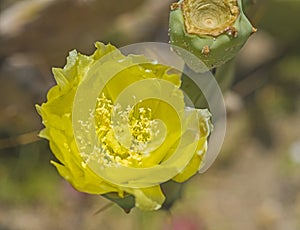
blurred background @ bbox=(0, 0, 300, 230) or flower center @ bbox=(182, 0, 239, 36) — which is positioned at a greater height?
flower center @ bbox=(182, 0, 239, 36)

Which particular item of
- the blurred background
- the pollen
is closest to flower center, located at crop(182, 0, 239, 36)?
the pollen

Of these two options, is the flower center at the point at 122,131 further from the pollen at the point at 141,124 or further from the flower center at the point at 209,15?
the flower center at the point at 209,15

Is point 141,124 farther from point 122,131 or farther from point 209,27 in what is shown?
point 209,27

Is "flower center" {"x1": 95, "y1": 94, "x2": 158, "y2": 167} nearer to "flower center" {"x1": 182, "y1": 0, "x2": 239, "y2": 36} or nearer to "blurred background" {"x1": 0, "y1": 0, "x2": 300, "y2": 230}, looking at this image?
"flower center" {"x1": 182, "y1": 0, "x2": 239, "y2": 36}

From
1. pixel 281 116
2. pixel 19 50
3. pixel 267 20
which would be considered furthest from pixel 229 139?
pixel 19 50

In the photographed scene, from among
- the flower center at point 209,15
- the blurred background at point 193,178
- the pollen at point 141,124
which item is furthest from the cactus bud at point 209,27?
the blurred background at point 193,178

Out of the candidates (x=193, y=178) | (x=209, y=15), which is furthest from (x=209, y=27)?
(x=193, y=178)

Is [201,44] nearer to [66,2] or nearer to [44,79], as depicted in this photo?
[66,2]
